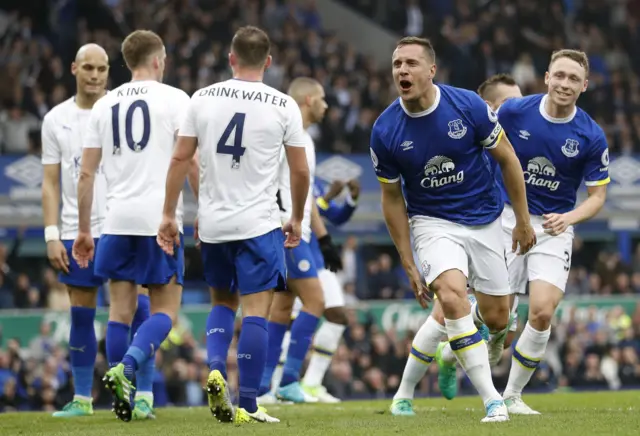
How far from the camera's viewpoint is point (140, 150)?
28.0ft

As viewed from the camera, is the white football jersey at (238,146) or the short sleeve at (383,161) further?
the short sleeve at (383,161)

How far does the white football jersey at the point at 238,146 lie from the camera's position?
25.2 feet

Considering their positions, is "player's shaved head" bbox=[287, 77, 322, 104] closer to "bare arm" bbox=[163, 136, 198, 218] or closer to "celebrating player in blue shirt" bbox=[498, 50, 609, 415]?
"celebrating player in blue shirt" bbox=[498, 50, 609, 415]

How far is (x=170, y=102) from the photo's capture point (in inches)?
336

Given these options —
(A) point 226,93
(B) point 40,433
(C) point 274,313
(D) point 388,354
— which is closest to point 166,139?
(A) point 226,93

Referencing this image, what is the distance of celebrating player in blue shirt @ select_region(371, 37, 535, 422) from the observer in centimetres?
761

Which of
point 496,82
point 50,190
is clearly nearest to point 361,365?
point 496,82

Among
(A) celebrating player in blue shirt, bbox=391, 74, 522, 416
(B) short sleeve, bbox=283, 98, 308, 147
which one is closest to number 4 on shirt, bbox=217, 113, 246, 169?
(B) short sleeve, bbox=283, 98, 308, 147

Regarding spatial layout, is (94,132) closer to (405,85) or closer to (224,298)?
(224,298)

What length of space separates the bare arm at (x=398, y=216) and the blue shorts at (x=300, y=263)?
2725 mm

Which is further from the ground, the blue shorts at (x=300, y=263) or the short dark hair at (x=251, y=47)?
the short dark hair at (x=251, y=47)

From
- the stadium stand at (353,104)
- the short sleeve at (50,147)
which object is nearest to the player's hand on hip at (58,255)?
the short sleeve at (50,147)

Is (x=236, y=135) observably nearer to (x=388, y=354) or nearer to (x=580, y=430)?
(x=580, y=430)

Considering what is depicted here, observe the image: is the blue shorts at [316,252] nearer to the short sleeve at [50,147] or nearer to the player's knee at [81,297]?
the player's knee at [81,297]
